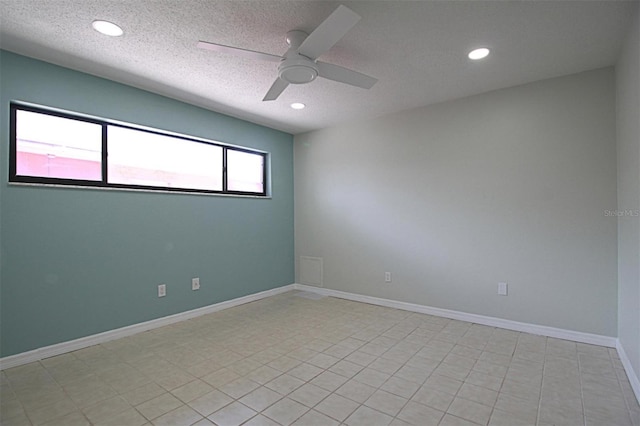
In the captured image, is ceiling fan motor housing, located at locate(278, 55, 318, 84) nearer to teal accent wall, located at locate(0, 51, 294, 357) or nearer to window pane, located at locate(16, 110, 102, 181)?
teal accent wall, located at locate(0, 51, 294, 357)

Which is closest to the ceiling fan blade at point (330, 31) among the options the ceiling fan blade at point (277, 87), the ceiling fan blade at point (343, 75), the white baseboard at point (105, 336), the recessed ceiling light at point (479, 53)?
the ceiling fan blade at point (343, 75)

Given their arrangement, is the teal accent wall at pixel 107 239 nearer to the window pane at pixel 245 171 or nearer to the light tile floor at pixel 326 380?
the window pane at pixel 245 171

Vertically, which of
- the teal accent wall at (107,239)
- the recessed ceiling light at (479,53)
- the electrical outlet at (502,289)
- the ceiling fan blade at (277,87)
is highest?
the recessed ceiling light at (479,53)

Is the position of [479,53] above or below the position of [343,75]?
above

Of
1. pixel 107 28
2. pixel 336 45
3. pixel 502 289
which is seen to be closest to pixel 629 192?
pixel 502 289

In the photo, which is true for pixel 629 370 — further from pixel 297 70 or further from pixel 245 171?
pixel 245 171

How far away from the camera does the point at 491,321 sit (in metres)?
3.26

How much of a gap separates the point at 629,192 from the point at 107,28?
3.83 m

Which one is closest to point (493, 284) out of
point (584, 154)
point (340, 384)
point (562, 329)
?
point (562, 329)

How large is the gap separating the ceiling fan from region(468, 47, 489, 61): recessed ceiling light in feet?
2.80

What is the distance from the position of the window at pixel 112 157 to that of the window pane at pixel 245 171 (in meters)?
0.01

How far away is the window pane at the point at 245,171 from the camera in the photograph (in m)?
4.22

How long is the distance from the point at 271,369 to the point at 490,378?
156 centimetres

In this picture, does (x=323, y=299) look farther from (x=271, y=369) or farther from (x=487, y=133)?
(x=487, y=133)
